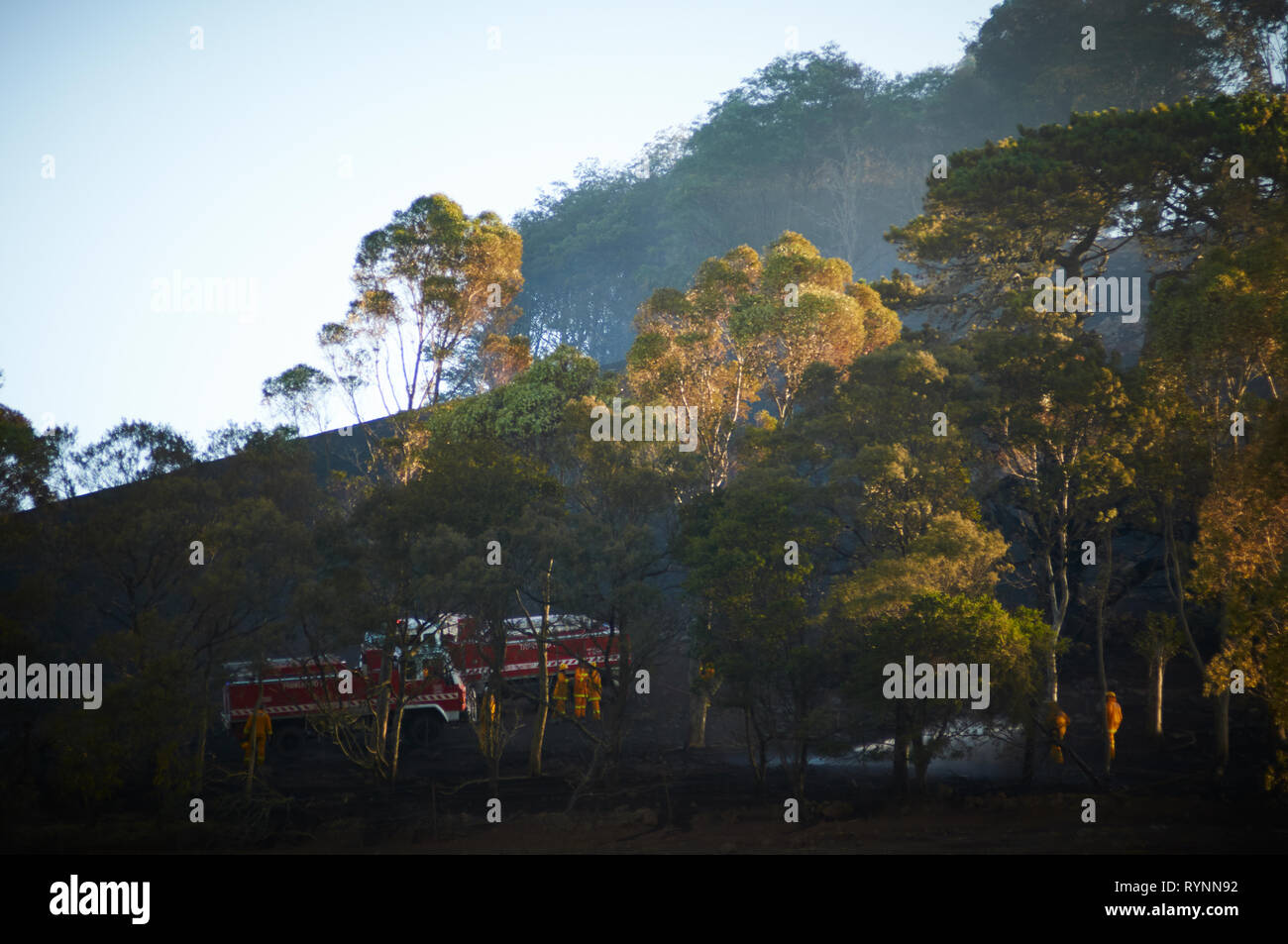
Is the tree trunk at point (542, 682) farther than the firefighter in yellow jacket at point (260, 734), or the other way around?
the firefighter in yellow jacket at point (260, 734)

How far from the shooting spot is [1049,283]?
25.7 meters

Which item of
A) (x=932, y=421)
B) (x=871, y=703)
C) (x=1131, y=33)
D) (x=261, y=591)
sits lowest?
(x=871, y=703)

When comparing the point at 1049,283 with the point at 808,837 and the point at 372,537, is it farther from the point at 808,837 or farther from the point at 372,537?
the point at 372,537

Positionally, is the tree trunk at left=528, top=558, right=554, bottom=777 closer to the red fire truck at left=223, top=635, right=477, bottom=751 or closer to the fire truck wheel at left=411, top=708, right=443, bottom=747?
the red fire truck at left=223, top=635, right=477, bottom=751

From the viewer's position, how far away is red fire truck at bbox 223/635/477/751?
2247 cm

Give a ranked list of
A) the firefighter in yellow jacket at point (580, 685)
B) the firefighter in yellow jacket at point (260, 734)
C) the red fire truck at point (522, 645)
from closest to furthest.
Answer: the red fire truck at point (522, 645) < the firefighter in yellow jacket at point (260, 734) < the firefighter in yellow jacket at point (580, 685)

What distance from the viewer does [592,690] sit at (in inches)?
1086

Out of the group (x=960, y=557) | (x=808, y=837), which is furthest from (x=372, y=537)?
(x=960, y=557)

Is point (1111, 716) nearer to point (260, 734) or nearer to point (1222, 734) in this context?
point (1222, 734)

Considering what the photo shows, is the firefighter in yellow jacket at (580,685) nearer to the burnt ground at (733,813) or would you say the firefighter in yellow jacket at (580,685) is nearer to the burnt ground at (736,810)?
the burnt ground at (736,810)

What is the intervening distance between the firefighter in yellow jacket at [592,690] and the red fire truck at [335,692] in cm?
323

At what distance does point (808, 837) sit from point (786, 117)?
52.6 meters

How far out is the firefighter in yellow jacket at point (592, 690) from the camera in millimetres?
26078

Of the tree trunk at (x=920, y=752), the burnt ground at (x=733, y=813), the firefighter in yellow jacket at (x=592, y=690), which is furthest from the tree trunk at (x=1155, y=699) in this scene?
the firefighter in yellow jacket at (x=592, y=690)
